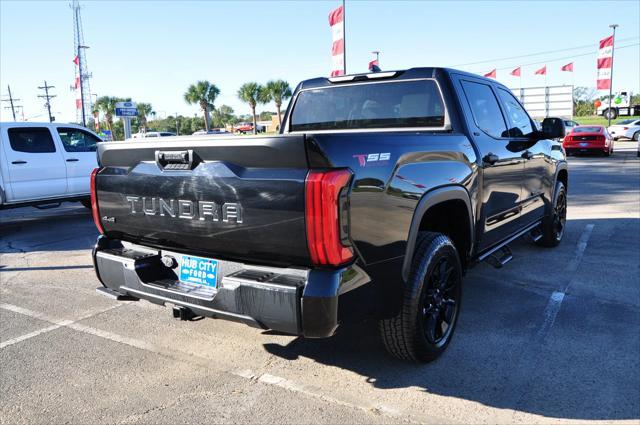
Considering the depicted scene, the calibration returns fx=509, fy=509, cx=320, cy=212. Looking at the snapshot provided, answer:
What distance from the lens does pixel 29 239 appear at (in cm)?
806

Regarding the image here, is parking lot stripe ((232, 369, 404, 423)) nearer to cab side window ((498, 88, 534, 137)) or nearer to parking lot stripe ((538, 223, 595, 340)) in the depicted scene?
parking lot stripe ((538, 223, 595, 340))

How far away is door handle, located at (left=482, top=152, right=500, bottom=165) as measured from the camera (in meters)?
3.98

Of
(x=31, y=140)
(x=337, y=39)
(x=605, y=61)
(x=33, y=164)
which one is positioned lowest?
(x=33, y=164)

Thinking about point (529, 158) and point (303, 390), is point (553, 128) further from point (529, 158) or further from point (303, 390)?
point (303, 390)

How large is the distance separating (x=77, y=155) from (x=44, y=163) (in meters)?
0.66

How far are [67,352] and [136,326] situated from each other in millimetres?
575

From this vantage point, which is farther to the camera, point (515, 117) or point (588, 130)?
point (588, 130)

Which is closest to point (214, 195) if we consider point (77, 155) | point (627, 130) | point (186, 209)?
point (186, 209)

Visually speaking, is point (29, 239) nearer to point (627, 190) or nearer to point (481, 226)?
point (481, 226)

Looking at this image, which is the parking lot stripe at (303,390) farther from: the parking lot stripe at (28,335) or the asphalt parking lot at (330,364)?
the parking lot stripe at (28,335)

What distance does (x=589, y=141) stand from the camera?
20969mm

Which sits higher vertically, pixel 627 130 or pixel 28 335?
pixel 627 130

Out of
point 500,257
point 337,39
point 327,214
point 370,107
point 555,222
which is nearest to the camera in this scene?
point 327,214

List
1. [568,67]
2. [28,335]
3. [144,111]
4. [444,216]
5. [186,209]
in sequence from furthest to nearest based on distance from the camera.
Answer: [144,111] < [568,67] < [28,335] < [444,216] < [186,209]
